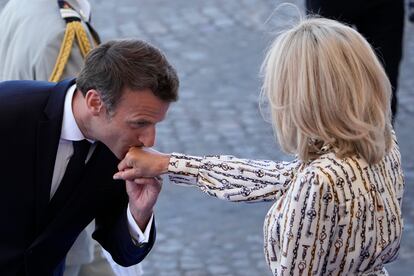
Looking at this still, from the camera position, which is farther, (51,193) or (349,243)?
(51,193)

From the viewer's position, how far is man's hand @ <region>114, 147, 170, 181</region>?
11.0 feet

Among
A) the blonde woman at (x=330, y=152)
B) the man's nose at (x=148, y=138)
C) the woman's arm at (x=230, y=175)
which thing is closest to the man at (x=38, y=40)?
the man's nose at (x=148, y=138)

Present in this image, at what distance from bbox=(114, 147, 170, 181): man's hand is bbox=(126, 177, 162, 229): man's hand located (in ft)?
0.19

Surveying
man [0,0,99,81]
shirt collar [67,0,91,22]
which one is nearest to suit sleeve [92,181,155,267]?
man [0,0,99,81]

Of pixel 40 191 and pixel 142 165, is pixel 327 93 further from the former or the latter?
pixel 40 191

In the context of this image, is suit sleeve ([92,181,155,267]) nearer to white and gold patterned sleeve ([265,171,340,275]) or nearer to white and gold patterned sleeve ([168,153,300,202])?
white and gold patterned sleeve ([168,153,300,202])

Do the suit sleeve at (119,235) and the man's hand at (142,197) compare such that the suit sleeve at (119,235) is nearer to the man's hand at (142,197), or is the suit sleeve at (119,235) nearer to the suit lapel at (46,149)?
the man's hand at (142,197)

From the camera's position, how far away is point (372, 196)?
2.96m

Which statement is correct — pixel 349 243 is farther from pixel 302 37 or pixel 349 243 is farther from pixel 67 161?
pixel 67 161

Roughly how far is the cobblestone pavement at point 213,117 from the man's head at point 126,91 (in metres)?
2.52

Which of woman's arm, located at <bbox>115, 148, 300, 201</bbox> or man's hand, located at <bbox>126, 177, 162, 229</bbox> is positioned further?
man's hand, located at <bbox>126, 177, 162, 229</bbox>

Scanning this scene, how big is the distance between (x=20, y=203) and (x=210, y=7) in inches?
274

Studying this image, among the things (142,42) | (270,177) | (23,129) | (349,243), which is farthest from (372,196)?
(23,129)

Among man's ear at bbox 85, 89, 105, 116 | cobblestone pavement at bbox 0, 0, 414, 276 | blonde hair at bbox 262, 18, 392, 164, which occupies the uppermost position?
blonde hair at bbox 262, 18, 392, 164
